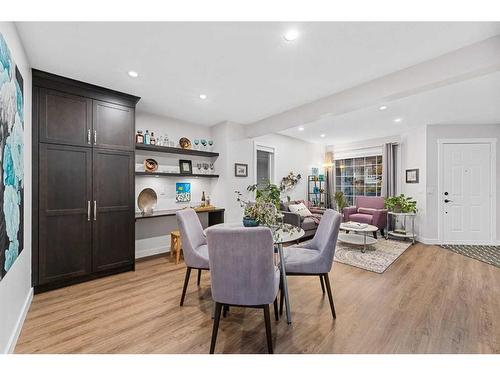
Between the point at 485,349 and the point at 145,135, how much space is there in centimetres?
446

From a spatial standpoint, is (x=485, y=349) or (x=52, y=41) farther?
(x=52, y=41)

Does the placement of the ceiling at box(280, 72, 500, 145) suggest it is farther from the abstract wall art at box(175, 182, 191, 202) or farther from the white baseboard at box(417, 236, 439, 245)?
the abstract wall art at box(175, 182, 191, 202)

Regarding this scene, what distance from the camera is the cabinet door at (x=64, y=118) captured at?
249cm

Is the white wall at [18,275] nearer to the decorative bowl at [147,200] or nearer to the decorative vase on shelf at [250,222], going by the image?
the decorative bowl at [147,200]

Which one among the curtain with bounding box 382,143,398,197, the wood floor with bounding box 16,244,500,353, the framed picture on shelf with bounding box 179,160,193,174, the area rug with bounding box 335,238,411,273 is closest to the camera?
the wood floor with bounding box 16,244,500,353

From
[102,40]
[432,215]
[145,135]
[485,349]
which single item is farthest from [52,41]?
[432,215]

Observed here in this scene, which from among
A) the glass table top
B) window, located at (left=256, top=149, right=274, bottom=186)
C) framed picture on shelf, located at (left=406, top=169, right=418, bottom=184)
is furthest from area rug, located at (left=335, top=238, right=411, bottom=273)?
window, located at (left=256, top=149, right=274, bottom=186)

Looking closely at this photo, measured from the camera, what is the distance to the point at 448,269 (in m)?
3.22

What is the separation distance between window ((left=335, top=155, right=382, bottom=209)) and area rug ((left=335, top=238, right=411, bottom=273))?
1.94 meters

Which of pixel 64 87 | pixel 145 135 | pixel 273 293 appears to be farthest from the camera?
pixel 145 135

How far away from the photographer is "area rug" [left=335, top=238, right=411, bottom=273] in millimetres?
3357

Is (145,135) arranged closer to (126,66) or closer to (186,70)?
(126,66)

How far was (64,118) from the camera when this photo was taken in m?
2.61

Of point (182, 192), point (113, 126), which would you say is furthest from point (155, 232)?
point (113, 126)
